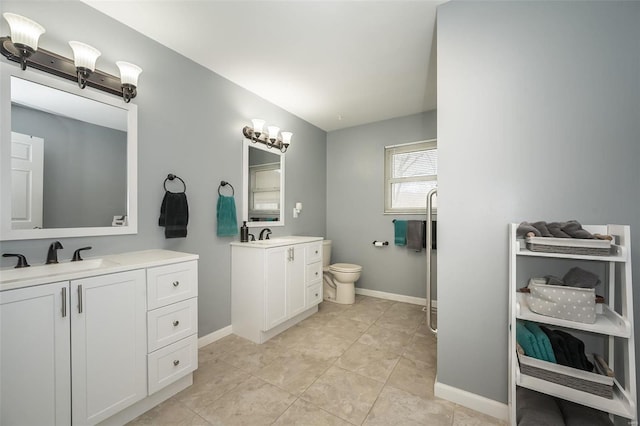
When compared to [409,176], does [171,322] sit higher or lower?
lower

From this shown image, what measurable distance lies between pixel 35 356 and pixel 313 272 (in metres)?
2.15

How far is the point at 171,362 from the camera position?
152cm

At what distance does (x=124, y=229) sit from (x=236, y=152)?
4.02ft

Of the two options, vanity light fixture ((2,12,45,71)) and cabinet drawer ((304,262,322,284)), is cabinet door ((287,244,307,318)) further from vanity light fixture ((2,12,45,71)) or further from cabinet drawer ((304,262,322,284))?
vanity light fixture ((2,12,45,71))

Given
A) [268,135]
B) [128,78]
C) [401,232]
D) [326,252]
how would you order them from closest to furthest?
[128,78] < [268,135] < [401,232] < [326,252]

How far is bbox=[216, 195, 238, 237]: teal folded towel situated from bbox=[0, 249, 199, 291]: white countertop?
2.09 feet

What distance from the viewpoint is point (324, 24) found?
Answer: 1.75 metres

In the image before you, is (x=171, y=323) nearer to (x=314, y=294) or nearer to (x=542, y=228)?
(x=314, y=294)

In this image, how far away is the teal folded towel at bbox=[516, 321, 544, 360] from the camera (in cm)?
125

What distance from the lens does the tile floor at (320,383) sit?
141 centimetres

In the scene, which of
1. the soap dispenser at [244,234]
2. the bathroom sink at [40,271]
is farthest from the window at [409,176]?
the bathroom sink at [40,271]

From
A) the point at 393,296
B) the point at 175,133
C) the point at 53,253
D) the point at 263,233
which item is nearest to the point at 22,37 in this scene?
the point at 175,133

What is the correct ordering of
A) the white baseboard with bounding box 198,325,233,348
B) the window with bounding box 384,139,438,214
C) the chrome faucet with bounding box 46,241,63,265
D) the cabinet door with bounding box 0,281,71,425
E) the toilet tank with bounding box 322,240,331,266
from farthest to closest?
Answer: the toilet tank with bounding box 322,240,331,266 → the window with bounding box 384,139,438,214 → the white baseboard with bounding box 198,325,233,348 → the chrome faucet with bounding box 46,241,63,265 → the cabinet door with bounding box 0,281,71,425

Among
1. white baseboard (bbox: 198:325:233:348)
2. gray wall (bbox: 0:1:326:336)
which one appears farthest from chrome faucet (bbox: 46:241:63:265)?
white baseboard (bbox: 198:325:233:348)
